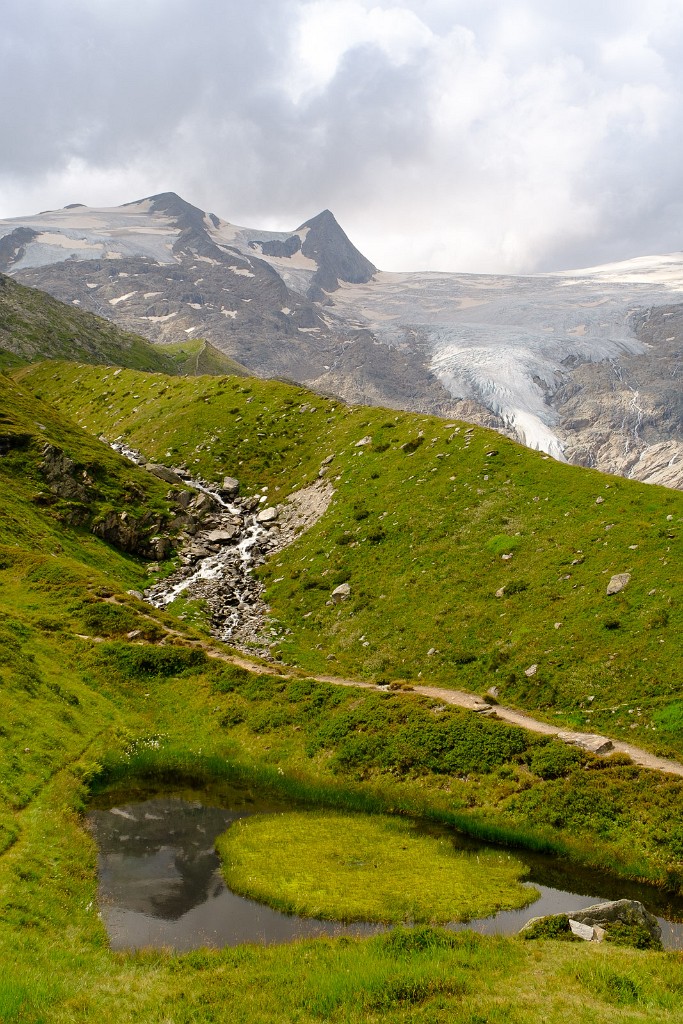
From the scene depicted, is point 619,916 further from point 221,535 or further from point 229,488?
point 229,488

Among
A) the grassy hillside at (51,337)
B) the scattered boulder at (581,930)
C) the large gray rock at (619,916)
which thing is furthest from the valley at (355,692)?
the grassy hillside at (51,337)

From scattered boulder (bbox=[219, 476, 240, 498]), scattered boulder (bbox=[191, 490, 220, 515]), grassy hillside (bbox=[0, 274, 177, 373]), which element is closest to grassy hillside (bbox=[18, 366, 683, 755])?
scattered boulder (bbox=[219, 476, 240, 498])

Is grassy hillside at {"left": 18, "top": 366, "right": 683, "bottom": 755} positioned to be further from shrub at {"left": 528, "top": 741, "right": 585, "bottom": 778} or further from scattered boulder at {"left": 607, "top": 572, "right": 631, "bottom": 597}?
shrub at {"left": 528, "top": 741, "right": 585, "bottom": 778}

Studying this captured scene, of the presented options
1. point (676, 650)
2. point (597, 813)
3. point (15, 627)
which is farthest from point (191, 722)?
point (676, 650)

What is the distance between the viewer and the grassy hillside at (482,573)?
32125 millimetres

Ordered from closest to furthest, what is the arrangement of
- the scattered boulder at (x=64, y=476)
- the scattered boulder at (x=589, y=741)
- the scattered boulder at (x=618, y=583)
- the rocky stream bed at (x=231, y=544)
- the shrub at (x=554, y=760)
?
the shrub at (x=554, y=760) → the scattered boulder at (x=589, y=741) → the scattered boulder at (x=618, y=583) → the rocky stream bed at (x=231, y=544) → the scattered boulder at (x=64, y=476)

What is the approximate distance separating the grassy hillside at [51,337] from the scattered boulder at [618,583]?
487ft

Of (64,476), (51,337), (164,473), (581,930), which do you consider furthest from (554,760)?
(51,337)

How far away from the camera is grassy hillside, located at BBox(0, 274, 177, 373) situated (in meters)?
158

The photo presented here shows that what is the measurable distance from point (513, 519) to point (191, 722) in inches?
1193

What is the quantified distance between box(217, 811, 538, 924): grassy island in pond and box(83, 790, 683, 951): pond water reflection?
1.48 ft

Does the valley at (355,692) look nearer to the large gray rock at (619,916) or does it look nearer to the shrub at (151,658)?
the shrub at (151,658)

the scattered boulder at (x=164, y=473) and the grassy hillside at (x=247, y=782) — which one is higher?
the scattered boulder at (x=164, y=473)

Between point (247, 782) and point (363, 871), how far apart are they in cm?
850
